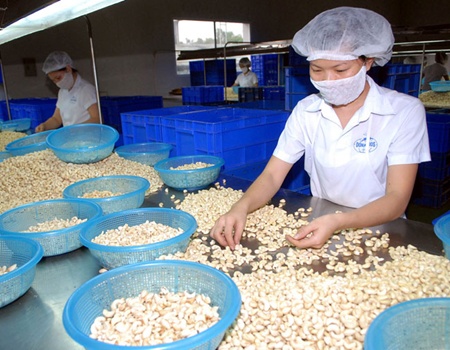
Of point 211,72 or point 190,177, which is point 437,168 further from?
point 211,72

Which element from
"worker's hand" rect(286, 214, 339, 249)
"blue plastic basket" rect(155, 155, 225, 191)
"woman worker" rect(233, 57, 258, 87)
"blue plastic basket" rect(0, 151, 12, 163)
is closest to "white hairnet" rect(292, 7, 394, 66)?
"worker's hand" rect(286, 214, 339, 249)

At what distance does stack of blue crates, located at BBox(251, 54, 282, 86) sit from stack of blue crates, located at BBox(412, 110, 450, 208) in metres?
3.98

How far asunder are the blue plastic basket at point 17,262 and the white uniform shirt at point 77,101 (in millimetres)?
2627

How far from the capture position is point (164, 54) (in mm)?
9086

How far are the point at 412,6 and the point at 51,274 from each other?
53.6 ft

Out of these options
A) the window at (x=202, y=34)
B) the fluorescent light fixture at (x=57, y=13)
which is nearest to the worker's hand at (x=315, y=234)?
the fluorescent light fixture at (x=57, y=13)

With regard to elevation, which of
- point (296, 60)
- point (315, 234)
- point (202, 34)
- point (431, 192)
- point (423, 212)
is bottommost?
point (423, 212)

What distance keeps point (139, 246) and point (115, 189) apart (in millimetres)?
929

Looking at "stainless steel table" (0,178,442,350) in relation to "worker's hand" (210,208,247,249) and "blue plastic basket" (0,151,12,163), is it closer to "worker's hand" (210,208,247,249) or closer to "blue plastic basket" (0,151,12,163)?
"worker's hand" (210,208,247,249)

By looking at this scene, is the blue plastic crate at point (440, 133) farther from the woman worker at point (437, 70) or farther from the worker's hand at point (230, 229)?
the woman worker at point (437, 70)

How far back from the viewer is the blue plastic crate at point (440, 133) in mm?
3756

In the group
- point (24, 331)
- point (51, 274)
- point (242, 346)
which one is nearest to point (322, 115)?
point (242, 346)

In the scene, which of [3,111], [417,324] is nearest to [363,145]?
[417,324]

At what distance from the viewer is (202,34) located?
9.84m
